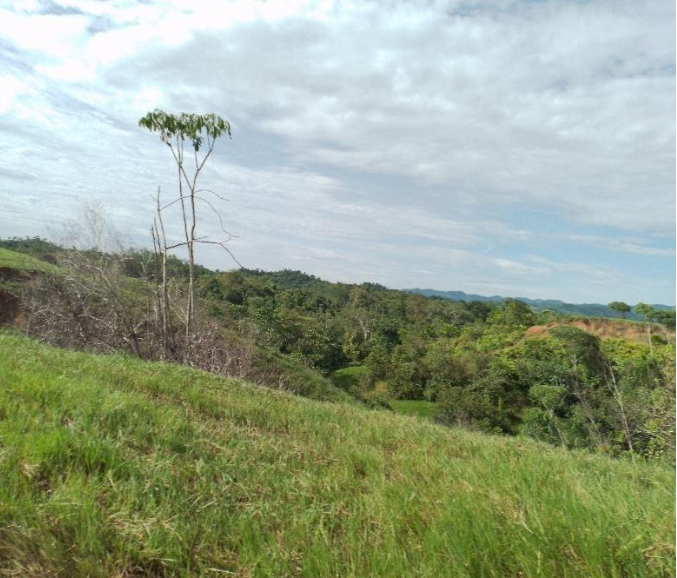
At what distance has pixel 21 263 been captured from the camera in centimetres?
2584

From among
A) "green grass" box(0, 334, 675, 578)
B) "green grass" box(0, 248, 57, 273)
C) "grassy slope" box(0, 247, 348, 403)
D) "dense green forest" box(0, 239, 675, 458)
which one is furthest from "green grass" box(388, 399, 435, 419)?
"green grass" box(0, 334, 675, 578)

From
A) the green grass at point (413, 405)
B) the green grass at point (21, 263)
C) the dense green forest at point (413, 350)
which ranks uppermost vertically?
the green grass at point (21, 263)

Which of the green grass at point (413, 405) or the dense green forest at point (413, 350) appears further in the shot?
the green grass at point (413, 405)

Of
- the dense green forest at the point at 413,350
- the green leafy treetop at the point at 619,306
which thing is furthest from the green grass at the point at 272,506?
the green leafy treetop at the point at 619,306

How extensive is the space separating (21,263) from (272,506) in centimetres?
2889

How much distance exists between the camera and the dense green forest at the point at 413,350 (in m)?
14.6

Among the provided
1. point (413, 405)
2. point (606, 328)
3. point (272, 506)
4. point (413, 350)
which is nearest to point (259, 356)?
point (272, 506)

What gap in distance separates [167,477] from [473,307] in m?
89.7

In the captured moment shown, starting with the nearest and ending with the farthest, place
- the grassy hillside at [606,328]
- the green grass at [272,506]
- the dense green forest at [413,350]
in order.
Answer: the green grass at [272,506] < the dense green forest at [413,350] < the grassy hillside at [606,328]

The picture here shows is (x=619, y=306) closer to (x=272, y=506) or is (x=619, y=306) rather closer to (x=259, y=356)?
(x=259, y=356)

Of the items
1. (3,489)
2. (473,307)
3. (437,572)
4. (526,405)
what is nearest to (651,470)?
(437,572)

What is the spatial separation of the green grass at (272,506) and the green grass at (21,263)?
2046 centimetres

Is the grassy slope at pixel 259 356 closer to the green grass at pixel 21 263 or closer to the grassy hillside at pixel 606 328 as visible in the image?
the green grass at pixel 21 263

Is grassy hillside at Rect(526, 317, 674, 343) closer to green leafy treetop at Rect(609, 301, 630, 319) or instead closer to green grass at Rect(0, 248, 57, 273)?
green leafy treetop at Rect(609, 301, 630, 319)
